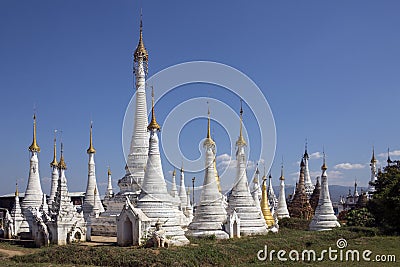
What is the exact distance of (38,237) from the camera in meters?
36.6

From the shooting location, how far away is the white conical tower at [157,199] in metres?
31.6

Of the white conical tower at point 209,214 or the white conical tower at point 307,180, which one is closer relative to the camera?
the white conical tower at point 209,214

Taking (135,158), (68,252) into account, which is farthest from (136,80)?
(68,252)

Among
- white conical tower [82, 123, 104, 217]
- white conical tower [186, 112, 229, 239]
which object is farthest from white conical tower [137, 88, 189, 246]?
white conical tower [82, 123, 104, 217]

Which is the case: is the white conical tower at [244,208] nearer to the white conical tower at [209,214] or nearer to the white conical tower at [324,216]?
the white conical tower at [209,214]

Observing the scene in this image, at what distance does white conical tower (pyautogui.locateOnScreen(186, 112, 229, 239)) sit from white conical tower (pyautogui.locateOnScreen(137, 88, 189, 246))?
3.98 m

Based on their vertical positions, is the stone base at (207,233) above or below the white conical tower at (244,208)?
below

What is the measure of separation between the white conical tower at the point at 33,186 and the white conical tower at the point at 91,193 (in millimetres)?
4856

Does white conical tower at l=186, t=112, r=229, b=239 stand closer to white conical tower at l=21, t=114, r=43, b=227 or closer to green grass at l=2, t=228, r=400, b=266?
green grass at l=2, t=228, r=400, b=266

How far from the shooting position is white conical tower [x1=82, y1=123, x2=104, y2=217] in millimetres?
47250

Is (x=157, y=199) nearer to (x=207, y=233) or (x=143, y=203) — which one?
(x=143, y=203)

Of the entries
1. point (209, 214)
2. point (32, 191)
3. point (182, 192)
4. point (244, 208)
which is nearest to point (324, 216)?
point (244, 208)

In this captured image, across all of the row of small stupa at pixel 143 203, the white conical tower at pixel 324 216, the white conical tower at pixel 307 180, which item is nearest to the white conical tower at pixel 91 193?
the row of small stupa at pixel 143 203

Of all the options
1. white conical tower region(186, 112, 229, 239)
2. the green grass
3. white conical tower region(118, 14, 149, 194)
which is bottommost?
the green grass
